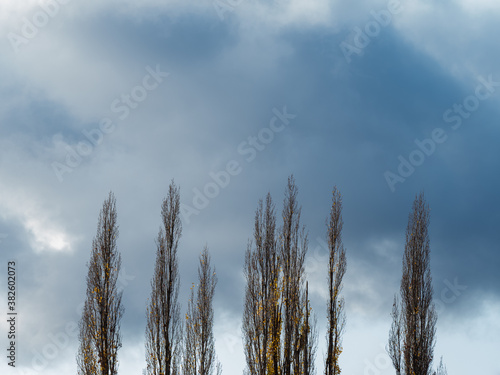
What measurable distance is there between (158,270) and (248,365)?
5.57 m

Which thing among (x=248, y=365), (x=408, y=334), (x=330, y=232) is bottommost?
(x=248, y=365)

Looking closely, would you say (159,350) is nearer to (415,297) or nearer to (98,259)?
(98,259)

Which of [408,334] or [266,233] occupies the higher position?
[266,233]

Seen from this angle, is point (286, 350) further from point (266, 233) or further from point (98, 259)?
point (98, 259)

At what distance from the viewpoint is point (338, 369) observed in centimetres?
2498

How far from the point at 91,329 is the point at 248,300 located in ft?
21.0

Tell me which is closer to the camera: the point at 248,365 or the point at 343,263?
the point at 248,365

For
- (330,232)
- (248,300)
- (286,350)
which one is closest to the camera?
(286,350)

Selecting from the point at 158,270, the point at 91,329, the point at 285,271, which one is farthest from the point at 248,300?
the point at 91,329

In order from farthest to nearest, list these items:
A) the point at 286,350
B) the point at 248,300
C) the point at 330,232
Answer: the point at 330,232, the point at 248,300, the point at 286,350

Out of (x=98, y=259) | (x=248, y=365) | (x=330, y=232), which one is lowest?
(x=248, y=365)

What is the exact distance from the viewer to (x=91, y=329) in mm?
24469

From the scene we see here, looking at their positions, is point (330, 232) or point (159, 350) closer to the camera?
point (159, 350)

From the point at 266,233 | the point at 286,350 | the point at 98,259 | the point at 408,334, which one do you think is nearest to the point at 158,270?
the point at 98,259
